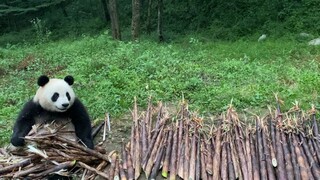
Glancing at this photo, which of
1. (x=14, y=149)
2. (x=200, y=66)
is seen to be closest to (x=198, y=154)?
(x=14, y=149)

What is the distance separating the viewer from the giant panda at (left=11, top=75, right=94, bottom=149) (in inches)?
233

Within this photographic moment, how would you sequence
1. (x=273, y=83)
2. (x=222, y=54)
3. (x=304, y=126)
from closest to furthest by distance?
(x=304, y=126) < (x=273, y=83) < (x=222, y=54)

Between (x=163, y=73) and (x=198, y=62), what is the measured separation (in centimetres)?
175

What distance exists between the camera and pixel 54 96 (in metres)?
5.90

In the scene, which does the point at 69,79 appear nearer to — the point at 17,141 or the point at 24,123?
the point at 24,123

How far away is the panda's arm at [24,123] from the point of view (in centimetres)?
592

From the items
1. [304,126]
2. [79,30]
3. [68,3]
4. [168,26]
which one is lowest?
[304,126]

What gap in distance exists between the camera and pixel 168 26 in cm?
2155

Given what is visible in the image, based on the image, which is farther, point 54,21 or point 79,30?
point 54,21

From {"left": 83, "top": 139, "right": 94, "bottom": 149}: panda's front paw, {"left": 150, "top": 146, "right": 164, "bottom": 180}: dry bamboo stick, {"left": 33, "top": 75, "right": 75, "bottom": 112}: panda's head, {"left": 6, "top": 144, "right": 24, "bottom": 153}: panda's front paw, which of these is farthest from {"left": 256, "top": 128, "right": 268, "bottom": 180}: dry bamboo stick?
{"left": 6, "top": 144, "right": 24, "bottom": 153}: panda's front paw

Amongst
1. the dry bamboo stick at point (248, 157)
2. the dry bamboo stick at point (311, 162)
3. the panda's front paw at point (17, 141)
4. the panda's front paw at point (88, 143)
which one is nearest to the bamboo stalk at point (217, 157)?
the dry bamboo stick at point (248, 157)

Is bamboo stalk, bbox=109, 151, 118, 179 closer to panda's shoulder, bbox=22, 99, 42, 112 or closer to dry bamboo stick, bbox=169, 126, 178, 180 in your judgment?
dry bamboo stick, bbox=169, 126, 178, 180

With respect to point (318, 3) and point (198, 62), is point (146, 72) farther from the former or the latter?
point (318, 3)

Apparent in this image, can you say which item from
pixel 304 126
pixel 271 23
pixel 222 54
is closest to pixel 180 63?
pixel 222 54
